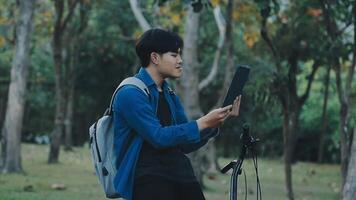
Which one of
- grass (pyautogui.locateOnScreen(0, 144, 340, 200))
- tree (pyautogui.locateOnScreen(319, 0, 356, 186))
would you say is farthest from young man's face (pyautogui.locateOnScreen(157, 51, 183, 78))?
tree (pyautogui.locateOnScreen(319, 0, 356, 186))

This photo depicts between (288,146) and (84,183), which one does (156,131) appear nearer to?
(288,146)

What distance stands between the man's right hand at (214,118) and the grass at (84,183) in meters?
7.13

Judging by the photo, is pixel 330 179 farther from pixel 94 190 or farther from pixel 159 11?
pixel 94 190

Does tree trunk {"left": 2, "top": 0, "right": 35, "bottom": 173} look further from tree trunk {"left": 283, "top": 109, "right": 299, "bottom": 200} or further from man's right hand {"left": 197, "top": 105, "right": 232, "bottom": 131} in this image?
man's right hand {"left": 197, "top": 105, "right": 232, "bottom": 131}

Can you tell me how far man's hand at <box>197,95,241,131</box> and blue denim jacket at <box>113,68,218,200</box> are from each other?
5 cm

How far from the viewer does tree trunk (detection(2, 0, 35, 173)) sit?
51.8 ft

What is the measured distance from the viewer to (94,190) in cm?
1395

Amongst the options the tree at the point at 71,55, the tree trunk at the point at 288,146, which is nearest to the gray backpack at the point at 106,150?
the tree trunk at the point at 288,146

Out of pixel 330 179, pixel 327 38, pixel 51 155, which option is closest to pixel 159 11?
pixel 51 155

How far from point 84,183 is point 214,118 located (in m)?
10.9

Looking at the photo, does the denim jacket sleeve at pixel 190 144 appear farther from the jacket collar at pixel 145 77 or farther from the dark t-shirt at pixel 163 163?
the jacket collar at pixel 145 77

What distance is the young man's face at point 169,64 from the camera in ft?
16.0

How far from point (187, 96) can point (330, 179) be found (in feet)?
25.4

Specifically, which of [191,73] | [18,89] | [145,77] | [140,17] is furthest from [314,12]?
[145,77]
